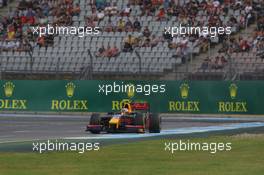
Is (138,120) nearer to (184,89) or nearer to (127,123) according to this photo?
(127,123)

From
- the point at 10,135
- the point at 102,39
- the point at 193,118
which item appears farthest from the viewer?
the point at 102,39

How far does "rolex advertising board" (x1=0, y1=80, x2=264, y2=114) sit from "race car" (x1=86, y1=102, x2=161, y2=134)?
1070 centimetres

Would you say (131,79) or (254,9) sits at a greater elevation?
(254,9)

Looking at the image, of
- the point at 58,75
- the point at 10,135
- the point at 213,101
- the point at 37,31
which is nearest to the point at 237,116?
the point at 213,101

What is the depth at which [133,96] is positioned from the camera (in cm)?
3516

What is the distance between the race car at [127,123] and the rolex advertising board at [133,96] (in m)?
10.7

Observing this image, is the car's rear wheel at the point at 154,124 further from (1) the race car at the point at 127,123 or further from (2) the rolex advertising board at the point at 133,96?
(2) the rolex advertising board at the point at 133,96

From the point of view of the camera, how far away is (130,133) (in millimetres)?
23328

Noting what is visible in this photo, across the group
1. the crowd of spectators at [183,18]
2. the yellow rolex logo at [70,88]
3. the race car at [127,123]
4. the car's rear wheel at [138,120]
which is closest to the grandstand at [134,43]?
the crowd of spectators at [183,18]

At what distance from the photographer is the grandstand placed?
34750 millimetres

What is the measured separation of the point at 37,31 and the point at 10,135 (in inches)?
677

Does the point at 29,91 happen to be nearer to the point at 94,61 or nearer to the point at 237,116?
the point at 94,61

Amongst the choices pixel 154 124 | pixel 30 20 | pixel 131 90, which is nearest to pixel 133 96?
pixel 131 90

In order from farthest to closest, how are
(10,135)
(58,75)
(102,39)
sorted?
(102,39) < (58,75) < (10,135)
